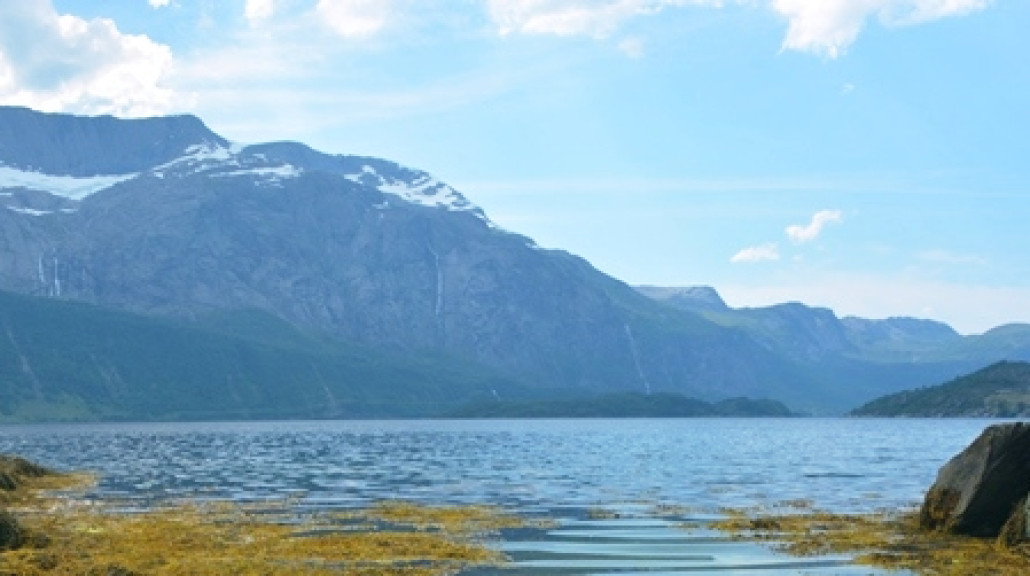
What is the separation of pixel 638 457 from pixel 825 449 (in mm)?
44930

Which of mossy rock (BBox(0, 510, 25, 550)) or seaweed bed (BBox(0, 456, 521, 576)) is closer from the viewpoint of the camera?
seaweed bed (BBox(0, 456, 521, 576))

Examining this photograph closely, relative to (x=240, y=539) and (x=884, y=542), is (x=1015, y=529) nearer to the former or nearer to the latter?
(x=884, y=542)

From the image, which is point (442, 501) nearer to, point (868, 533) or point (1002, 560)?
point (868, 533)

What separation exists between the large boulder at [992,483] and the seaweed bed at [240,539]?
21.8 meters

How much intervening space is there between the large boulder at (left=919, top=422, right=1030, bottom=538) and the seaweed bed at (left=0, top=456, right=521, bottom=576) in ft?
71.4

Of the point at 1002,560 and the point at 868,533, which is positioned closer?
the point at 1002,560

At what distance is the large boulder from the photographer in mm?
51781

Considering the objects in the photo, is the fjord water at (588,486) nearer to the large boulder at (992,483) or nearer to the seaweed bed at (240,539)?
the seaweed bed at (240,539)

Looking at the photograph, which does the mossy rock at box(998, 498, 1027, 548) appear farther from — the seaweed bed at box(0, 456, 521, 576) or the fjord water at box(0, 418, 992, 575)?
the seaweed bed at box(0, 456, 521, 576)

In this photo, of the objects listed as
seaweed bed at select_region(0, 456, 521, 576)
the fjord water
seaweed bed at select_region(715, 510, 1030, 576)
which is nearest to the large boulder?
seaweed bed at select_region(715, 510, 1030, 576)

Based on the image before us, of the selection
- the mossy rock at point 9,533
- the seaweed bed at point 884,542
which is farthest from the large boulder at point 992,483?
the mossy rock at point 9,533

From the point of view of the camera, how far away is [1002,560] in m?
44.2

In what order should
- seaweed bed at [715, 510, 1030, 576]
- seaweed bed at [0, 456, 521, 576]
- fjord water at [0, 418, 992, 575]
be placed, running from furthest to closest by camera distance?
fjord water at [0, 418, 992, 575] → seaweed bed at [715, 510, 1030, 576] → seaweed bed at [0, 456, 521, 576]

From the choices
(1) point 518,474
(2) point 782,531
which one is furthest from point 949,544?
(1) point 518,474
